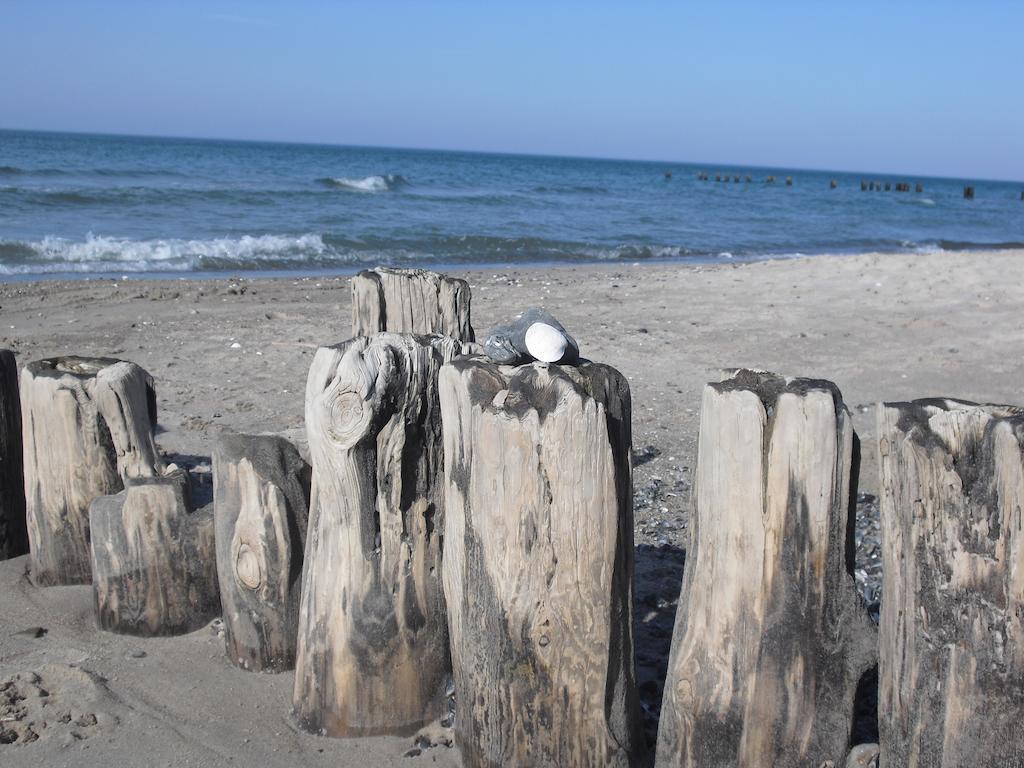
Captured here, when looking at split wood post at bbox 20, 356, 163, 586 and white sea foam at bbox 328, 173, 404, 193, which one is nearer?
split wood post at bbox 20, 356, 163, 586

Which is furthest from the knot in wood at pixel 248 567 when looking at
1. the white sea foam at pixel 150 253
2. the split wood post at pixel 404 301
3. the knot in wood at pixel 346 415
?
the white sea foam at pixel 150 253

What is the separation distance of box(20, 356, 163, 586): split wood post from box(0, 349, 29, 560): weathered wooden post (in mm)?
279

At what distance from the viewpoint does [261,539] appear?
356 centimetres

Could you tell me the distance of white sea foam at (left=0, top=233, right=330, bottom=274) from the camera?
16.5 meters

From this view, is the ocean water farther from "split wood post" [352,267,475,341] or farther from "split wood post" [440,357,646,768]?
"split wood post" [440,357,646,768]

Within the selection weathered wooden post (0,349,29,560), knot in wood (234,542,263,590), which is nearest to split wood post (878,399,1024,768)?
knot in wood (234,542,263,590)

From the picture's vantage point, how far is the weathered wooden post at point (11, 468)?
14.5ft

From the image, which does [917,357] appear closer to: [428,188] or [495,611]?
[495,611]

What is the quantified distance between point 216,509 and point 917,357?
7572 mm

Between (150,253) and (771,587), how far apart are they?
17.0 meters

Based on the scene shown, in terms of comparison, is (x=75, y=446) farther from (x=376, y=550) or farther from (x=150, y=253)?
(x=150, y=253)

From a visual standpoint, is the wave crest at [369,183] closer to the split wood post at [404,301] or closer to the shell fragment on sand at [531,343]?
the split wood post at [404,301]

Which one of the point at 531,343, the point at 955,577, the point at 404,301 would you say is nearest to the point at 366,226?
the point at 404,301

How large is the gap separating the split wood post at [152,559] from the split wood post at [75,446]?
0.31 m
